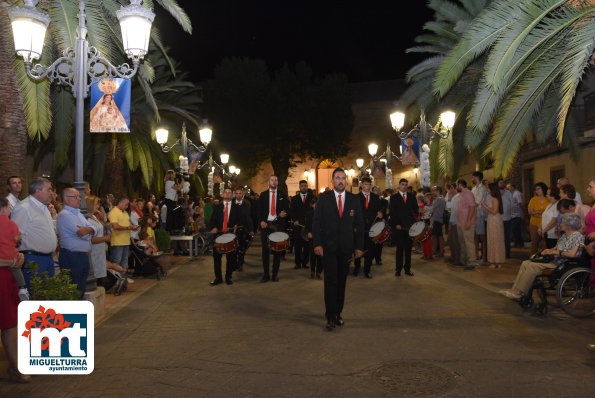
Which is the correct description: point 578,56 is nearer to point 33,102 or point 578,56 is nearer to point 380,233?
point 380,233

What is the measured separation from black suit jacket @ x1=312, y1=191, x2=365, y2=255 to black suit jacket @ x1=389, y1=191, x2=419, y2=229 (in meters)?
4.72

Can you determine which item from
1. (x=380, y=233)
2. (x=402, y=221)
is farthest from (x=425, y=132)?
(x=380, y=233)

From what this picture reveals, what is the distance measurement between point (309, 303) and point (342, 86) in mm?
38454

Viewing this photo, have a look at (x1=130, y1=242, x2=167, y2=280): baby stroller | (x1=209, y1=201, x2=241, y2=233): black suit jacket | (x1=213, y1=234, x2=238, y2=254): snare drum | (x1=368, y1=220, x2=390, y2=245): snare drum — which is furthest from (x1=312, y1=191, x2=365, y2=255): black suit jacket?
(x1=130, y1=242, x2=167, y2=280): baby stroller

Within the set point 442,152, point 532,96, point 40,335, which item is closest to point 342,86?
point 442,152

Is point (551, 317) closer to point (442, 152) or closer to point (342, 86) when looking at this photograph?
point (442, 152)

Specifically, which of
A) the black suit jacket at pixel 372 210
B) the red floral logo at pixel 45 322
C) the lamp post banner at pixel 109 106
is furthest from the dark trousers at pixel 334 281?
the black suit jacket at pixel 372 210

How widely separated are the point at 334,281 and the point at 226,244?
394 cm

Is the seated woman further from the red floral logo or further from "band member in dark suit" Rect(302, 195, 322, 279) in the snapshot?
the red floral logo

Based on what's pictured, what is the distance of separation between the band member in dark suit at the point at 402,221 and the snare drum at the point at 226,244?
3686 millimetres

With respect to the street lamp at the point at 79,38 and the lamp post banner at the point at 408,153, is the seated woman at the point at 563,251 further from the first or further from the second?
the lamp post banner at the point at 408,153

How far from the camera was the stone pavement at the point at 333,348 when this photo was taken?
4.91 m

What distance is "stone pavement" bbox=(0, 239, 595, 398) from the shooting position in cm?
491

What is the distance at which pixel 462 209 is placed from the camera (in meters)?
13.0
